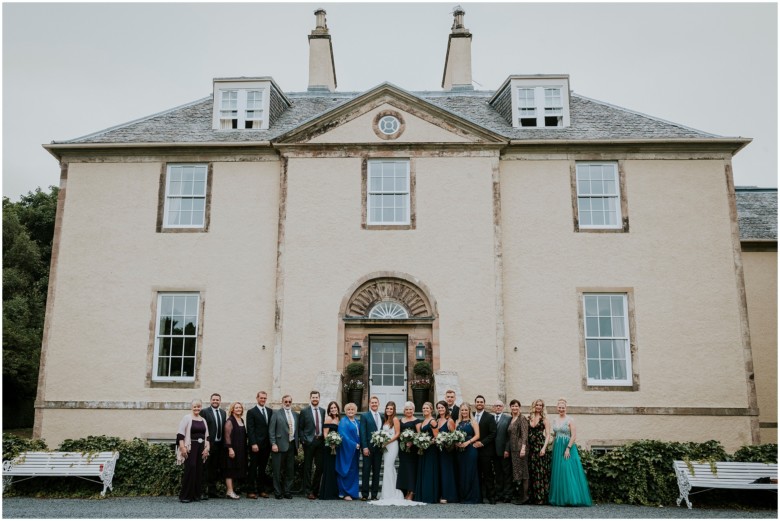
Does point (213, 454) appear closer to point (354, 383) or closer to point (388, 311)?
point (354, 383)

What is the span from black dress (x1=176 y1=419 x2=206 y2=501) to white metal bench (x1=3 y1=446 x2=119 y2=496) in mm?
1491

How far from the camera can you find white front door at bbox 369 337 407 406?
16.5 meters

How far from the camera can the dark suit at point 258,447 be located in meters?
11.8

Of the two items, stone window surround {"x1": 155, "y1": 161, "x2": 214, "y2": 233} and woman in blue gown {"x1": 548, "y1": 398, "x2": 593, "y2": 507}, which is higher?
stone window surround {"x1": 155, "y1": 161, "x2": 214, "y2": 233}

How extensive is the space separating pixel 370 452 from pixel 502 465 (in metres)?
2.32

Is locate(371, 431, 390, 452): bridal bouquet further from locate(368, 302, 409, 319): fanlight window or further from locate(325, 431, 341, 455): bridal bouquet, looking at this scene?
locate(368, 302, 409, 319): fanlight window

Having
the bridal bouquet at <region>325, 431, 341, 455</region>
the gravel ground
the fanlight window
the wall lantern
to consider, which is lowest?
the gravel ground

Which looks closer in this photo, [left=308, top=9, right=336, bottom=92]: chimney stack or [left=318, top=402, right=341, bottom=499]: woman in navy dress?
[left=318, top=402, right=341, bottom=499]: woman in navy dress

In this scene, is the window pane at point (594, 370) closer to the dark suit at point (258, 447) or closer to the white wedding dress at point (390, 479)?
the white wedding dress at point (390, 479)

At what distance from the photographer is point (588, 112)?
62.7ft

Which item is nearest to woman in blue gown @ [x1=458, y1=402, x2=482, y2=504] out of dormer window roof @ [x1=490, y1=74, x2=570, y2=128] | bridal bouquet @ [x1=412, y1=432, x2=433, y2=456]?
bridal bouquet @ [x1=412, y1=432, x2=433, y2=456]

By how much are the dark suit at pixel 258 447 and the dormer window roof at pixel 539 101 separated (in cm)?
1102

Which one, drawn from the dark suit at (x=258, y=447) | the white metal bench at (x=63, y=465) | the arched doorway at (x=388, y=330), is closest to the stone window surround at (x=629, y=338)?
the arched doorway at (x=388, y=330)

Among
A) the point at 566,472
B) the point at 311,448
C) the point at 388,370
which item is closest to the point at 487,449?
the point at 566,472
